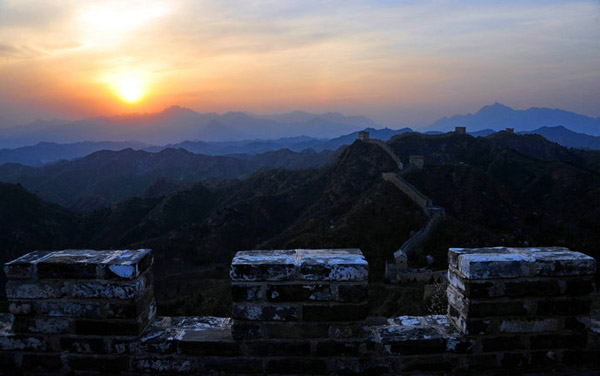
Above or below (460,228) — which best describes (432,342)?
above

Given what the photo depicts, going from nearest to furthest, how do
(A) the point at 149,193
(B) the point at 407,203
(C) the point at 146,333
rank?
(C) the point at 146,333
(B) the point at 407,203
(A) the point at 149,193

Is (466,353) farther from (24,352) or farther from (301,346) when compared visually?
(24,352)

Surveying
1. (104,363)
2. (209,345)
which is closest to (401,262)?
(209,345)

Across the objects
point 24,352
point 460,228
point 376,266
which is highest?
point 24,352

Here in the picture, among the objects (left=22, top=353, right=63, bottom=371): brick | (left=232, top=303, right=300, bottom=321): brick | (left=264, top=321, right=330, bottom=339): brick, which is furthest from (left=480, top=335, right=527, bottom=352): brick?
(left=22, top=353, right=63, bottom=371): brick

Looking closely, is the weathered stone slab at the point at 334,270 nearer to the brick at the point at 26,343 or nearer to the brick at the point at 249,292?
the brick at the point at 249,292

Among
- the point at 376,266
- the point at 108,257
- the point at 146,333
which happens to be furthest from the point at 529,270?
the point at 376,266

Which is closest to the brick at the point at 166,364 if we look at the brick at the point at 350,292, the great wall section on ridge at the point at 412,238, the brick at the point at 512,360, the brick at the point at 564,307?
the brick at the point at 350,292

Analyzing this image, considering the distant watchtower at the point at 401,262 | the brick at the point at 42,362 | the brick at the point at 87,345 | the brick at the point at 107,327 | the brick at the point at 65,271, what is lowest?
the distant watchtower at the point at 401,262
